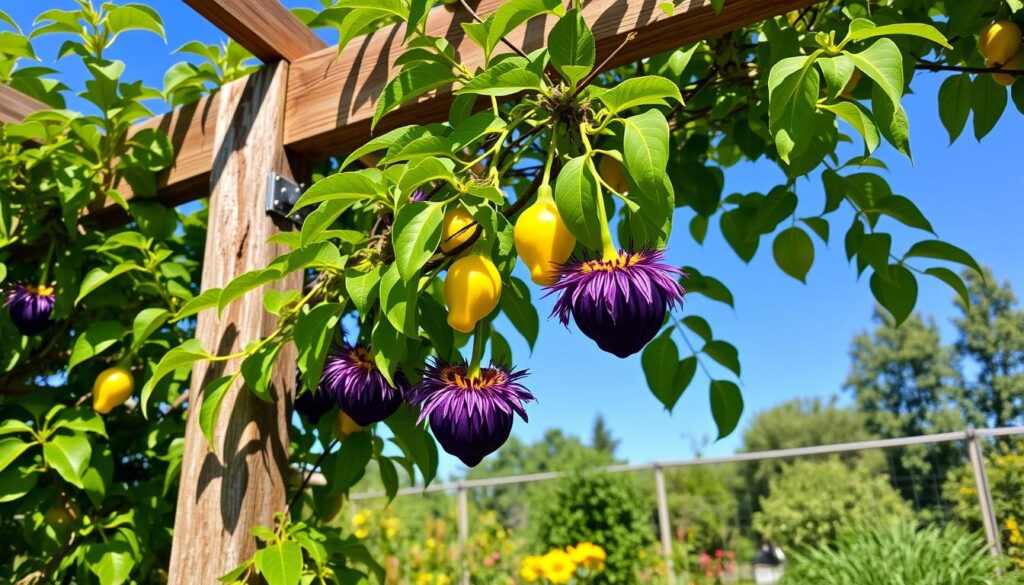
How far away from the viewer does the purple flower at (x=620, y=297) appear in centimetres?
61

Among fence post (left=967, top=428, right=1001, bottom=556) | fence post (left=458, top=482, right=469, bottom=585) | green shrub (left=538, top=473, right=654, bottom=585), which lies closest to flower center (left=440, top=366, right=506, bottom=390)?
fence post (left=967, top=428, right=1001, bottom=556)

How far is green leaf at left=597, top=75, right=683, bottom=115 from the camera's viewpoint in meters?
0.65

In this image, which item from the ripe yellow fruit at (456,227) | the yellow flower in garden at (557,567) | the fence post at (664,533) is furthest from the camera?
the fence post at (664,533)

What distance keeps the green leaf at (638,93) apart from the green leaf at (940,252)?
70 cm

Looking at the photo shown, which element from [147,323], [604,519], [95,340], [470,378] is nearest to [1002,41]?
[470,378]

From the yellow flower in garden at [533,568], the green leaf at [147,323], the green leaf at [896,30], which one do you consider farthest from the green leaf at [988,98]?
the yellow flower in garden at [533,568]

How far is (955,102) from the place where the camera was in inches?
43.4

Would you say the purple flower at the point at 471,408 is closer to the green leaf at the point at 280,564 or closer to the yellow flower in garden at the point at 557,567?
the green leaf at the point at 280,564

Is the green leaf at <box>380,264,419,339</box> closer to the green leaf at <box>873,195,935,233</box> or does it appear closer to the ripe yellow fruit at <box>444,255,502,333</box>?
the ripe yellow fruit at <box>444,255,502,333</box>

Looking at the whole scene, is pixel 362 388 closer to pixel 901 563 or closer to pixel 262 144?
pixel 262 144

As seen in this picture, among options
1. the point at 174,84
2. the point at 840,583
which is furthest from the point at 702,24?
the point at 840,583

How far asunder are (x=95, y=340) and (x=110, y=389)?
94 mm

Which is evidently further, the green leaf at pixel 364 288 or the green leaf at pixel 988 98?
the green leaf at pixel 988 98

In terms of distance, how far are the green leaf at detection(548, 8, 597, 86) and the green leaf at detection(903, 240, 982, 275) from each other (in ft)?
2.43
